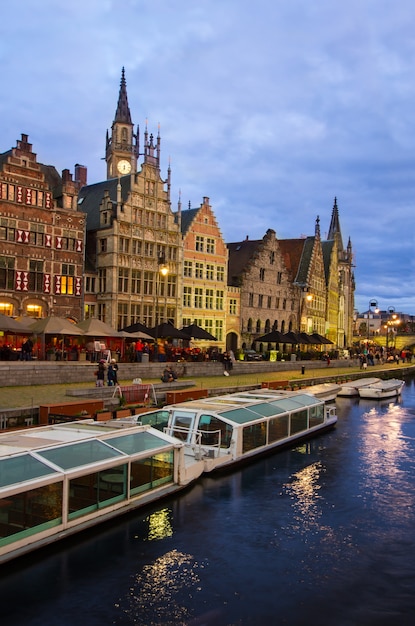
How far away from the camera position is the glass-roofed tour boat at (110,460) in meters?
11.2

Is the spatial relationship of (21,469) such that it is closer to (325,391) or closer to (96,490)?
(96,490)

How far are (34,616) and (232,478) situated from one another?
28.4 ft

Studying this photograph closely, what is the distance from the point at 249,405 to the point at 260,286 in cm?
4029

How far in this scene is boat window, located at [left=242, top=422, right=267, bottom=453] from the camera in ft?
62.6

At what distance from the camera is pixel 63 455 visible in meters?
12.5

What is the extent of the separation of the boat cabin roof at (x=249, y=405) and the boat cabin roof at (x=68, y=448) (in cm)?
369

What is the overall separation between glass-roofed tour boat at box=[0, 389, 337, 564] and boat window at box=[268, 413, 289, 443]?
0.11ft

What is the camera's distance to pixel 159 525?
1346cm

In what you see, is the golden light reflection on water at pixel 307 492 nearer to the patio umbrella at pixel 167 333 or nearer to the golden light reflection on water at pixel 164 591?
the golden light reflection on water at pixel 164 591

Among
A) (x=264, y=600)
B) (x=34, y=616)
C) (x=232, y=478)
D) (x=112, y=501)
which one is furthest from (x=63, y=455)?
(x=232, y=478)

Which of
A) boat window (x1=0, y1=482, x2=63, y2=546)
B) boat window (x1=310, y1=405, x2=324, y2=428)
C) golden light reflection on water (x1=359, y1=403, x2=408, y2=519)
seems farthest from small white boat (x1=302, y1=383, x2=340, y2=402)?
boat window (x1=0, y1=482, x2=63, y2=546)

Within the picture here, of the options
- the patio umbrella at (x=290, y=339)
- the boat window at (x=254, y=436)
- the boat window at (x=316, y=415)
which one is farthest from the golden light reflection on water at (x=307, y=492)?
the patio umbrella at (x=290, y=339)

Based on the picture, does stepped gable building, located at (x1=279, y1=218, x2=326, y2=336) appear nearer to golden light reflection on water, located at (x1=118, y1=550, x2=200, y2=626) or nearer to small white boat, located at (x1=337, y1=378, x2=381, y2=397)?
small white boat, located at (x1=337, y1=378, x2=381, y2=397)

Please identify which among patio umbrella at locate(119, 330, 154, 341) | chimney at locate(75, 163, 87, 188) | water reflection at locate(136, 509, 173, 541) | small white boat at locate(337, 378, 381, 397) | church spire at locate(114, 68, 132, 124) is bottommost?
water reflection at locate(136, 509, 173, 541)
